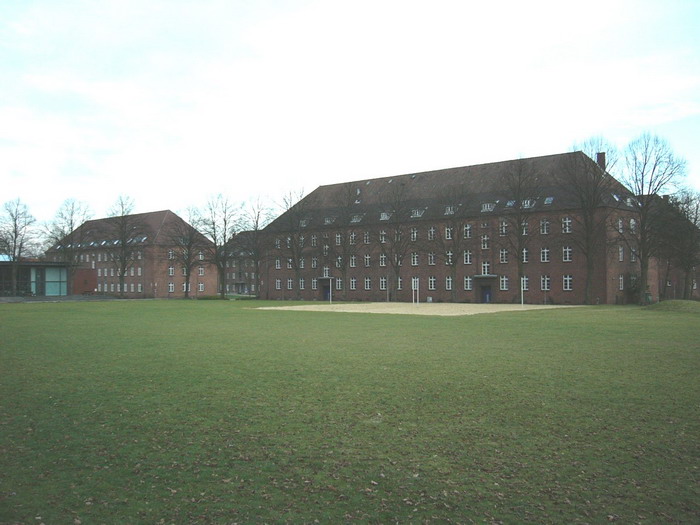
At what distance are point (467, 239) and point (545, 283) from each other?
1041 centimetres

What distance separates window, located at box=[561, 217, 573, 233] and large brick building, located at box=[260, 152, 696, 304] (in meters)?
0.12

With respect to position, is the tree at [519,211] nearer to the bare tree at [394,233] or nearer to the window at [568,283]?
the window at [568,283]

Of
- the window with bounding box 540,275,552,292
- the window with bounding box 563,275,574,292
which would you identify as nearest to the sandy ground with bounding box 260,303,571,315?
the window with bounding box 563,275,574,292

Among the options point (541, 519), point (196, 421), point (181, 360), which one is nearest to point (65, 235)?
point (181, 360)

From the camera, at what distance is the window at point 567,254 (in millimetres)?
58719

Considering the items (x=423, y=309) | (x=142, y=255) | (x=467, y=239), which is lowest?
(x=423, y=309)

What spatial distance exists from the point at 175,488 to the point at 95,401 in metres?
4.96

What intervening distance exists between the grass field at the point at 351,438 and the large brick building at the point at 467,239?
43872mm

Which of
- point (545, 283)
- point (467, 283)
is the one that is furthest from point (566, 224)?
point (467, 283)

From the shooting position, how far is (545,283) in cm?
6022

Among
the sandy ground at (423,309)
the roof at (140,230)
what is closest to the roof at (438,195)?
the sandy ground at (423,309)

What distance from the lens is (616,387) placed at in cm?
1125

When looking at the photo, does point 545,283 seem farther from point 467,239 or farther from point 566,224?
point 467,239

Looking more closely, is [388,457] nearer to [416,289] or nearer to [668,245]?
[668,245]
